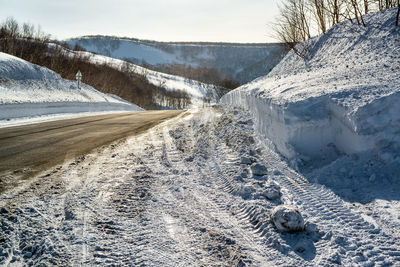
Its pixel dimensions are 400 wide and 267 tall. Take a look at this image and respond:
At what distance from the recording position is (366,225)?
8.66ft

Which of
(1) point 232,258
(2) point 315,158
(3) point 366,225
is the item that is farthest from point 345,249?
(2) point 315,158

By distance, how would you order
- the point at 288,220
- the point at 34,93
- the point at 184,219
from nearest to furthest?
the point at 288,220, the point at 184,219, the point at 34,93

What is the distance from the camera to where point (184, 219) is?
3.04m

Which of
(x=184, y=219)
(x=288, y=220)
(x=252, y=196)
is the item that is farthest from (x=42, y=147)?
(x=288, y=220)

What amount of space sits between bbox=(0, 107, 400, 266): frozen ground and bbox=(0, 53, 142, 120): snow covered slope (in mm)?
10229

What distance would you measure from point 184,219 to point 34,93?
720 inches

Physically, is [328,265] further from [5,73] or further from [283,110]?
[5,73]

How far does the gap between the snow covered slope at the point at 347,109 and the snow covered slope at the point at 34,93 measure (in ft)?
38.4

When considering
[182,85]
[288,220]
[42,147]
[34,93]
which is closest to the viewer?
[288,220]

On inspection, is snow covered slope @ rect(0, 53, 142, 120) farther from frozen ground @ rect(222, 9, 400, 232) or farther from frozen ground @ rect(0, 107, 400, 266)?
frozen ground @ rect(222, 9, 400, 232)

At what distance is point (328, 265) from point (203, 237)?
1136 mm

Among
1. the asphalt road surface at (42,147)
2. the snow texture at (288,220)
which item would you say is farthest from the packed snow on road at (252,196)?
the asphalt road surface at (42,147)

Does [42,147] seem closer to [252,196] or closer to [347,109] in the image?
[252,196]

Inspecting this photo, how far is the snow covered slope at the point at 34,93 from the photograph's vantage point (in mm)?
13280
